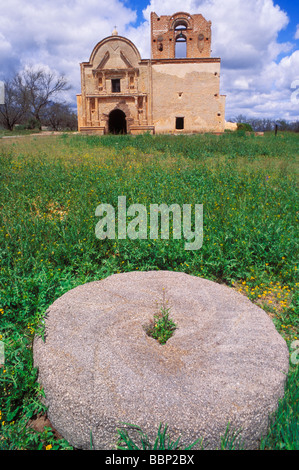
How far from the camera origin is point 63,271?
3486 mm

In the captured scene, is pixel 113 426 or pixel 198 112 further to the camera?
pixel 198 112

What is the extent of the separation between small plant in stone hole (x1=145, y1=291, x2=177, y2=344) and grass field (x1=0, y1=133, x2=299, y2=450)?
84 centimetres

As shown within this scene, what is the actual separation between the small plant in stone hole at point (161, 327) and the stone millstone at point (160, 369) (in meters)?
0.05

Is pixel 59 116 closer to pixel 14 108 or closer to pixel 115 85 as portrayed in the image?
pixel 14 108

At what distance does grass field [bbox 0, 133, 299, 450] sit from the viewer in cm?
212

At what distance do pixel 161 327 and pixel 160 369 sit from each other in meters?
0.42

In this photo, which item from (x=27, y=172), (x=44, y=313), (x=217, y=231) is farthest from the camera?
(x=27, y=172)

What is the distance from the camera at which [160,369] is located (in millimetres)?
1880

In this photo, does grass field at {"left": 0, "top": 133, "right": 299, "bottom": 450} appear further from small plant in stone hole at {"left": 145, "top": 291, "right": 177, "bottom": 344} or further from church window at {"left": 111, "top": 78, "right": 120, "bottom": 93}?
church window at {"left": 111, "top": 78, "right": 120, "bottom": 93}

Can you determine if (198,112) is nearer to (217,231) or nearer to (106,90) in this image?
(106,90)

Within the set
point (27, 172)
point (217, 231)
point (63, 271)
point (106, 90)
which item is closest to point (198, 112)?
point (106, 90)

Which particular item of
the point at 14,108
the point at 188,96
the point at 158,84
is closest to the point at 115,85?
the point at 158,84

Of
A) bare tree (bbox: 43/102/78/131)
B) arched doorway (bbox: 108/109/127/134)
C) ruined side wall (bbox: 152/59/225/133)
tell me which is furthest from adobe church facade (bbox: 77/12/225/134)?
bare tree (bbox: 43/102/78/131)
